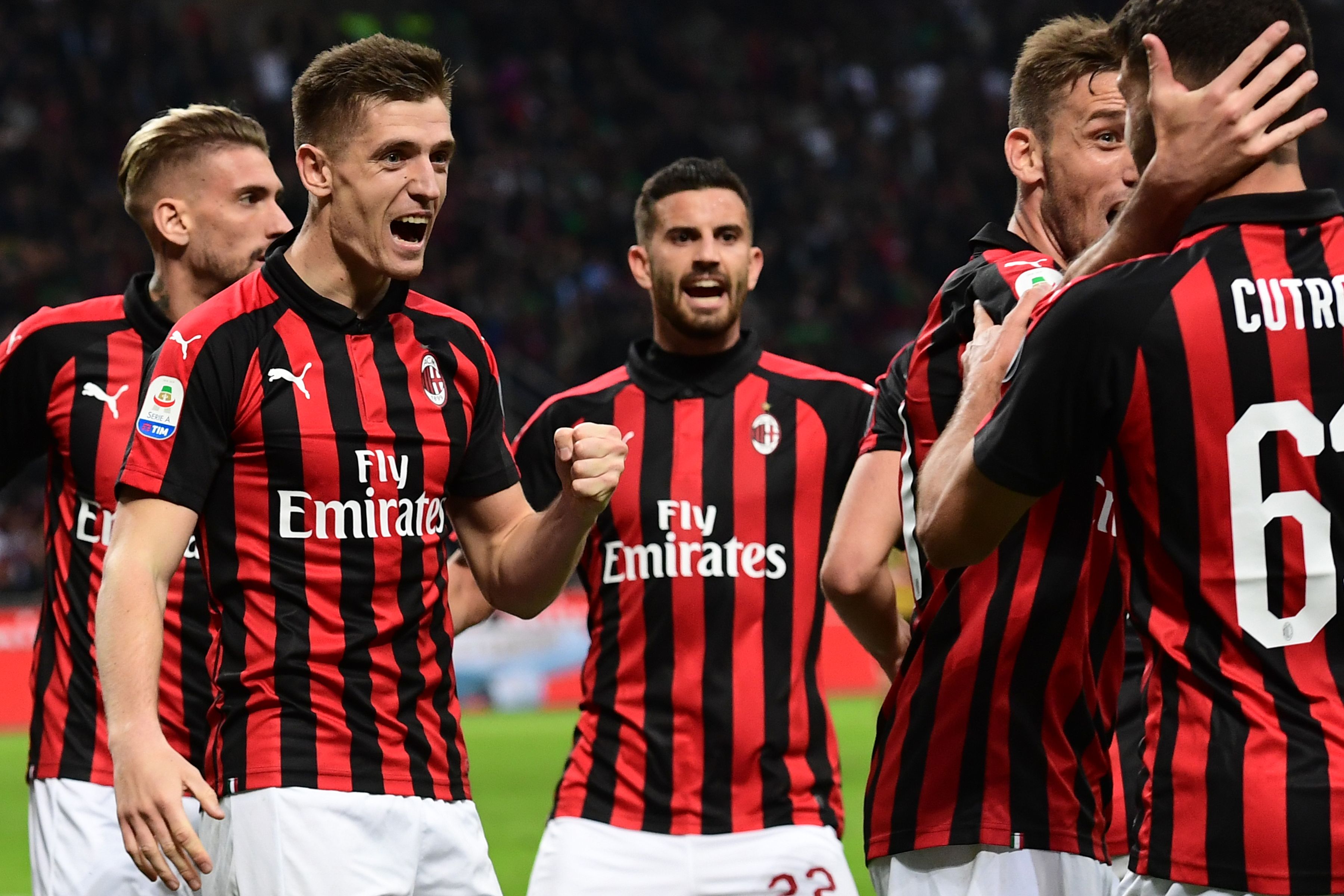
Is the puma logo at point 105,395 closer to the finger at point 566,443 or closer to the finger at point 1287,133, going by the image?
the finger at point 566,443

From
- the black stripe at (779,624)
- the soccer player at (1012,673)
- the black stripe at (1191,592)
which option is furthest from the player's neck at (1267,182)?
→ the black stripe at (779,624)

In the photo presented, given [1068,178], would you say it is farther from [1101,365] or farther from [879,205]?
[879,205]

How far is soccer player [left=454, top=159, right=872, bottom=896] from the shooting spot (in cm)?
443

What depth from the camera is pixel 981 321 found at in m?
2.85

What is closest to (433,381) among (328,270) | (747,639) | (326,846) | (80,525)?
(328,270)

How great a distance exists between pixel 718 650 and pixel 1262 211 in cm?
242

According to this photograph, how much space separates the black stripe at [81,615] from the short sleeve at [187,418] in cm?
93

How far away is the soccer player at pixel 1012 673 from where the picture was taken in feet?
10.4

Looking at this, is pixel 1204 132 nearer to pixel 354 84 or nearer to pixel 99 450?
pixel 354 84

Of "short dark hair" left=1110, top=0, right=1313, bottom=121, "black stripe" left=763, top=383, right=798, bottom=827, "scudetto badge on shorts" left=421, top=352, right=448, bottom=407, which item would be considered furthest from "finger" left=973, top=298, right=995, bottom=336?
"black stripe" left=763, top=383, right=798, bottom=827

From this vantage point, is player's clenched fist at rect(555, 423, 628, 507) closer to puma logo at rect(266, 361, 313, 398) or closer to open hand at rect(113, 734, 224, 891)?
puma logo at rect(266, 361, 313, 398)

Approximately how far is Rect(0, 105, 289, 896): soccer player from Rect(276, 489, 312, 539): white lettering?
35.0 inches

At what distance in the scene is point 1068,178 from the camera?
3.33 meters

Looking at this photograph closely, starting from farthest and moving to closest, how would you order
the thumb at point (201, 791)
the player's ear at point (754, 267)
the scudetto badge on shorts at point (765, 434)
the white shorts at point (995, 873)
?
1. the player's ear at point (754, 267)
2. the scudetto badge on shorts at point (765, 434)
3. the white shorts at point (995, 873)
4. the thumb at point (201, 791)
